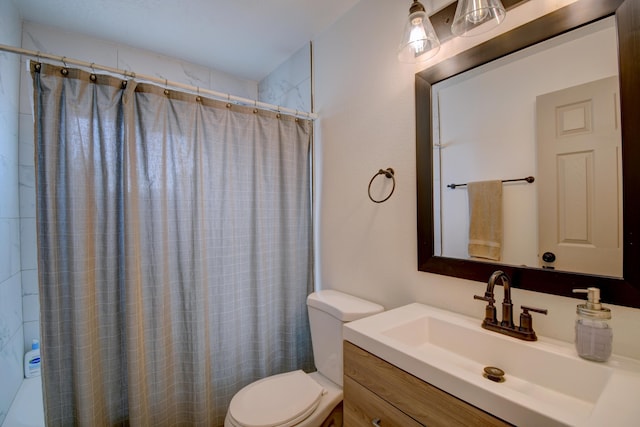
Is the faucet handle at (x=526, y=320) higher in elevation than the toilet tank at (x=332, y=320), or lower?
higher

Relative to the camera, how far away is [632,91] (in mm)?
777

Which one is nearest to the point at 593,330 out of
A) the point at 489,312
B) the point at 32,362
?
the point at 489,312

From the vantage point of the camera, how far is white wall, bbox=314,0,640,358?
1.22m

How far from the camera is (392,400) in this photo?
881mm

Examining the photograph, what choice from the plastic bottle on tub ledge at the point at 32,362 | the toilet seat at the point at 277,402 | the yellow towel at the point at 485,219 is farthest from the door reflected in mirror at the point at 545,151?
the plastic bottle on tub ledge at the point at 32,362

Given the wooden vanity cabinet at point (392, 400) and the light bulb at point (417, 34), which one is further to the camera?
the light bulb at point (417, 34)

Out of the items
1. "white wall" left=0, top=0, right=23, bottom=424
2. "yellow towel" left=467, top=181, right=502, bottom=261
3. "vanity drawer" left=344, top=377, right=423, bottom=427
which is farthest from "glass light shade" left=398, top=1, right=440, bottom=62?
"white wall" left=0, top=0, right=23, bottom=424

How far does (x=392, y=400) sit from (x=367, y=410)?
0.50 feet

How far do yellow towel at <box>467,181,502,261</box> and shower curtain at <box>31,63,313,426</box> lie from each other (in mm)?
1094

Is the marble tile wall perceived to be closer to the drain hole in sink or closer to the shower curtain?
the shower curtain

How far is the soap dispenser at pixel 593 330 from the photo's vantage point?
0.75 meters

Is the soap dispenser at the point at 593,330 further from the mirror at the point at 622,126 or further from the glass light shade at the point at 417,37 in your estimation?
the glass light shade at the point at 417,37

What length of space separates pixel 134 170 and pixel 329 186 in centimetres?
109

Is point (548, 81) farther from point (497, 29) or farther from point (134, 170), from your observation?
point (134, 170)
